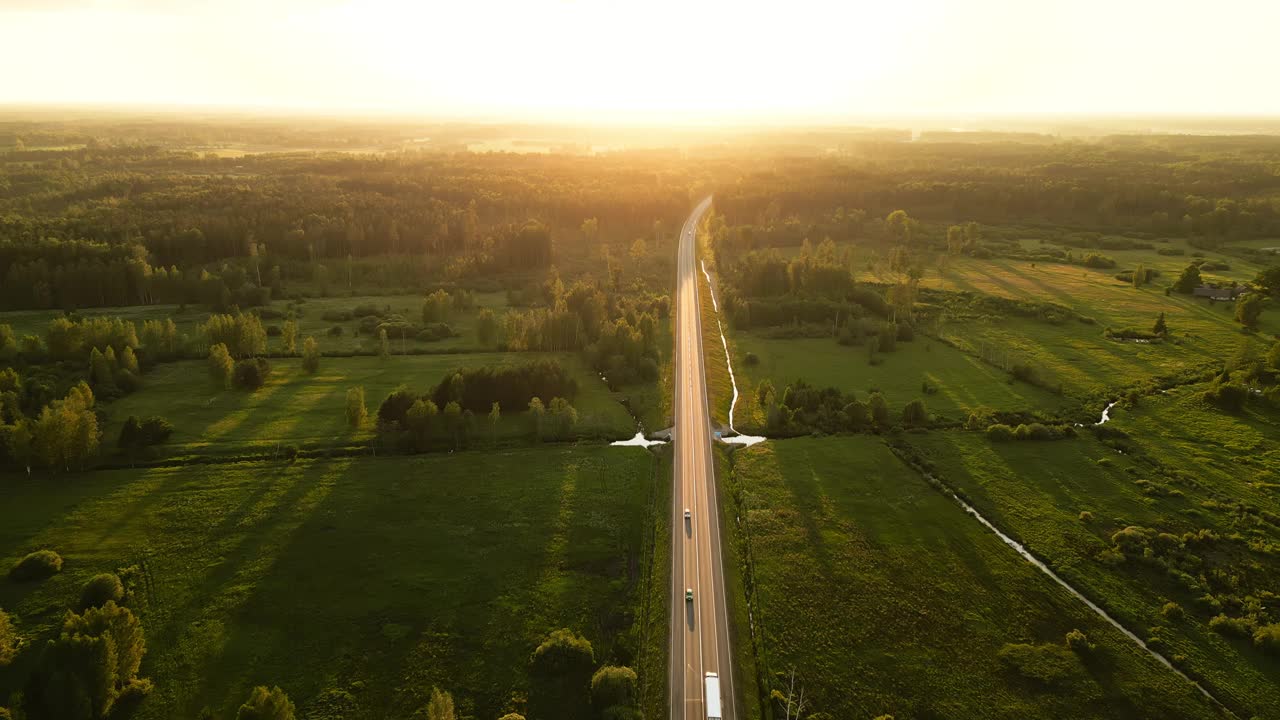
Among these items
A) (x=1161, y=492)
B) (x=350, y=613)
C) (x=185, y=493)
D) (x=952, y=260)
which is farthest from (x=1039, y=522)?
(x=952, y=260)

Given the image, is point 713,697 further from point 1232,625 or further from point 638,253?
point 638,253

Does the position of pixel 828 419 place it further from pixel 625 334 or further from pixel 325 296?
pixel 325 296

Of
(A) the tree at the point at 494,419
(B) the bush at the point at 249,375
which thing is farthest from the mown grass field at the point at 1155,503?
(B) the bush at the point at 249,375

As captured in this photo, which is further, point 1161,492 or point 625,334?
point 625,334

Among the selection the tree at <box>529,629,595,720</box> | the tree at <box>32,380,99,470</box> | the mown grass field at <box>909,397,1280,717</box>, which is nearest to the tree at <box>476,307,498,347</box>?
the tree at <box>32,380,99,470</box>

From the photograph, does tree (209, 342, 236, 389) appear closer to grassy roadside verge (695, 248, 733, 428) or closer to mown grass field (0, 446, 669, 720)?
mown grass field (0, 446, 669, 720)

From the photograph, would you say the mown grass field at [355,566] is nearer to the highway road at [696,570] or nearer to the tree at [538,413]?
the highway road at [696,570]

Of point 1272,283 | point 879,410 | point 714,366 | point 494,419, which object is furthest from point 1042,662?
point 1272,283

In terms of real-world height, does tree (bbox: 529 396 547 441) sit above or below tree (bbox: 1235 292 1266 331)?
below

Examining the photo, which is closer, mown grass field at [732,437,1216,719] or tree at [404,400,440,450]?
mown grass field at [732,437,1216,719]
